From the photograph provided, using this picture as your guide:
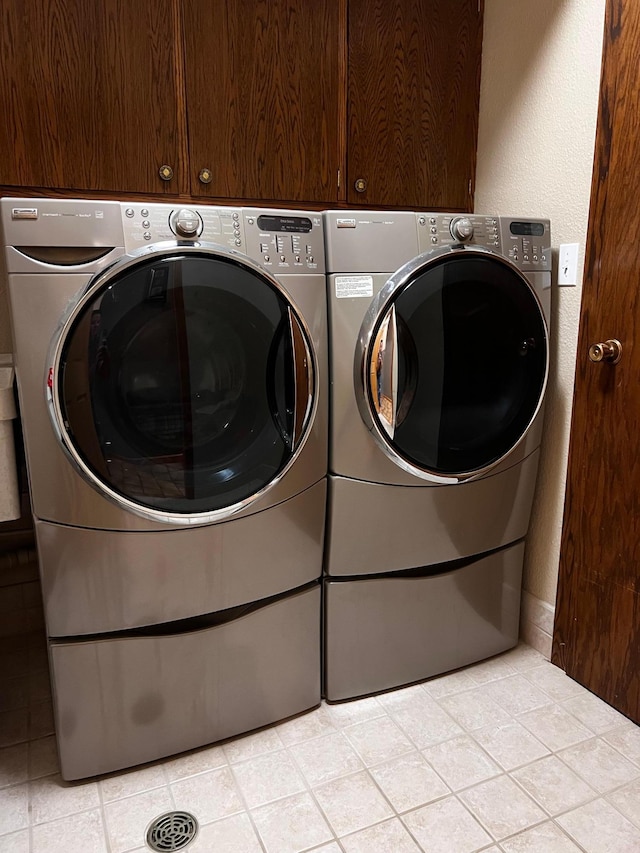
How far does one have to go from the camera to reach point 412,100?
2029 mm

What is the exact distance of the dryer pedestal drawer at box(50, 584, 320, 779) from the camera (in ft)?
4.79

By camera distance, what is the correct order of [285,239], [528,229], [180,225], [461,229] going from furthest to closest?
[528,229], [461,229], [285,239], [180,225]

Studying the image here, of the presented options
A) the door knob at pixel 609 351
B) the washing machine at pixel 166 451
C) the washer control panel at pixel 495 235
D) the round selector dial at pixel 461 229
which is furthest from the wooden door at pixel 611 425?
the washing machine at pixel 166 451

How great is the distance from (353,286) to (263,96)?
0.74 meters

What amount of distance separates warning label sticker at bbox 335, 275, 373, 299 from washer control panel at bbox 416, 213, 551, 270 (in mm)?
176

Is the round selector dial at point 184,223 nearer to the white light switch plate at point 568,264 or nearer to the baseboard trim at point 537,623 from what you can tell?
the white light switch plate at point 568,264

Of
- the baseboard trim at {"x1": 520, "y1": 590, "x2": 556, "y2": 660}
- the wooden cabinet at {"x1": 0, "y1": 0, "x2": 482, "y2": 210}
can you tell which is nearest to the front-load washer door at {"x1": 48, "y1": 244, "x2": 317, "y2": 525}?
the wooden cabinet at {"x1": 0, "y1": 0, "x2": 482, "y2": 210}

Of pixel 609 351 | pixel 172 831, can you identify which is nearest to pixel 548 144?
pixel 609 351

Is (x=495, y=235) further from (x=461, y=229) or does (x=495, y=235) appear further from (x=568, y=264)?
(x=568, y=264)

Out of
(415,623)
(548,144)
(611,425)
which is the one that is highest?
(548,144)

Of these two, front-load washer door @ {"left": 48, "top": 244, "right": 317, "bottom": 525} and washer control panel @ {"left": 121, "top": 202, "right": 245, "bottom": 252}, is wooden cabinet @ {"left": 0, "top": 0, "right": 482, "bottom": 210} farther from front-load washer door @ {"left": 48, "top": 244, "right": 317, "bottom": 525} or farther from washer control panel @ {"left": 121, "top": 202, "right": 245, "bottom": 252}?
front-load washer door @ {"left": 48, "top": 244, "right": 317, "bottom": 525}

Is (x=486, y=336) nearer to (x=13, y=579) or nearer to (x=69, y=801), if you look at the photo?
(x=69, y=801)

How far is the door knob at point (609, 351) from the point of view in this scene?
1.65 metres

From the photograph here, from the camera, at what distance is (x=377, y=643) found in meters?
1.79
